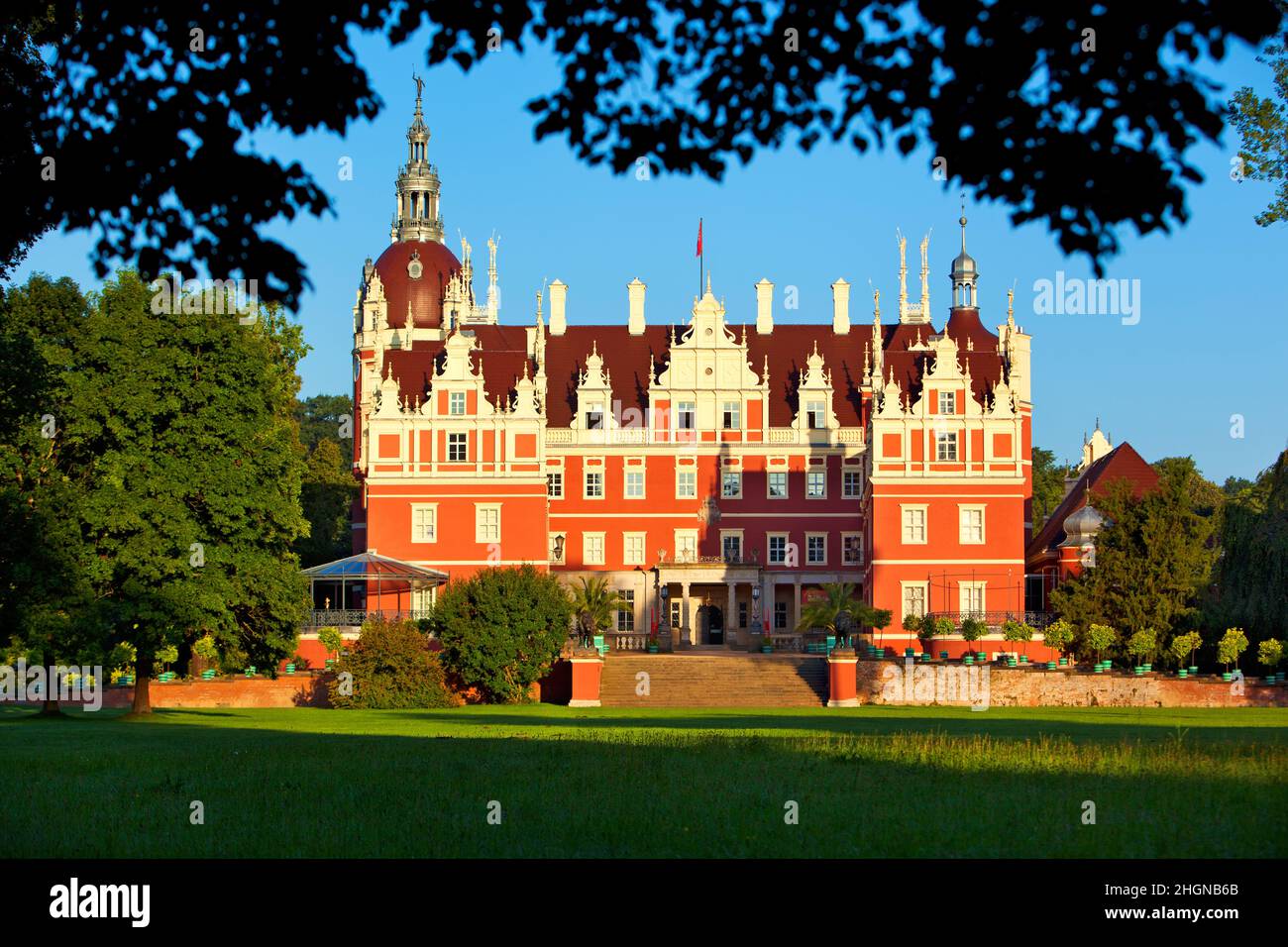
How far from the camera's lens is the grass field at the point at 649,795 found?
1462 centimetres

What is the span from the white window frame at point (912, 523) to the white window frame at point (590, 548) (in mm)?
14012

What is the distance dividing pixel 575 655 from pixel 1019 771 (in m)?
34.0

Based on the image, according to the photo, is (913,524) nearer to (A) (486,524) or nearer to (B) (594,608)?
(B) (594,608)

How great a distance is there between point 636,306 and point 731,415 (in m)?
8.99

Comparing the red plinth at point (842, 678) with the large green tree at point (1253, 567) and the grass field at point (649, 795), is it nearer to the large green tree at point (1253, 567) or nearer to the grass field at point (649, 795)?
the large green tree at point (1253, 567)

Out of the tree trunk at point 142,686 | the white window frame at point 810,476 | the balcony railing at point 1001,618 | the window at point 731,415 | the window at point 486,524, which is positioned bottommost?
the tree trunk at point 142,686

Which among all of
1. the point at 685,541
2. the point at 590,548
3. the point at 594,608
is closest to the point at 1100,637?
the point at 594,608

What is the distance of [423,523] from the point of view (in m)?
70.5

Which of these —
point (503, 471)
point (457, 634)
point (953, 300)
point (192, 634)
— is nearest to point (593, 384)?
point (503, 471)

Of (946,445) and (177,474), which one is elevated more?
(946,445)

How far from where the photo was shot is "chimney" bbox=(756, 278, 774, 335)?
81.3m

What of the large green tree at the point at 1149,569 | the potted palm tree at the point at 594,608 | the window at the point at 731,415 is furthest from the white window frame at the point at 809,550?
the large green tree at the point at 1149,569

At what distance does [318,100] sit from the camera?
11.4 m
